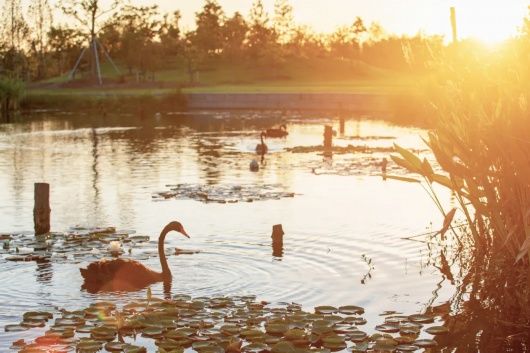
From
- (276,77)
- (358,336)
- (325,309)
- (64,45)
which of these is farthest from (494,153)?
(64,45)

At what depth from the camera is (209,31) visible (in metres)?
141

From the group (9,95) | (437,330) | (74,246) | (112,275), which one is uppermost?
(9,95)

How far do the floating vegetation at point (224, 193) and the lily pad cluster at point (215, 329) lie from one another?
1283 centimetres

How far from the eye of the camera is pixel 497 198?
611 inches

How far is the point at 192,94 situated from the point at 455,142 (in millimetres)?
74956

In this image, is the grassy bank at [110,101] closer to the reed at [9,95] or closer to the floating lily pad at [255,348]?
the reed at [9,95]

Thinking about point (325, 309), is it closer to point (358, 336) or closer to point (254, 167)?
point (358, 336)

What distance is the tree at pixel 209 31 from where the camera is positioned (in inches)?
5443

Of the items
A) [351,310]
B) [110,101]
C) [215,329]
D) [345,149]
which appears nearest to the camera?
[215,329]

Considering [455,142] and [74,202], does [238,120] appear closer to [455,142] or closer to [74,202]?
[74,202]

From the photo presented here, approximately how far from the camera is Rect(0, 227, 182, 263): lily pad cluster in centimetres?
1873

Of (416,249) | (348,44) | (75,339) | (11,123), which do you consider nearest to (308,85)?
(11,123)

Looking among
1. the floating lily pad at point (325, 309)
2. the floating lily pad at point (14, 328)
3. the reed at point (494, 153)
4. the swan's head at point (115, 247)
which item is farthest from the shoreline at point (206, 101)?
the floating lily pad at point (14, 328)

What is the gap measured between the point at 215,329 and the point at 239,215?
37.6 ft
